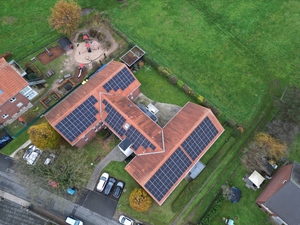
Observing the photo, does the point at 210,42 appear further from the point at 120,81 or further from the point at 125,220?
the point at 125,220

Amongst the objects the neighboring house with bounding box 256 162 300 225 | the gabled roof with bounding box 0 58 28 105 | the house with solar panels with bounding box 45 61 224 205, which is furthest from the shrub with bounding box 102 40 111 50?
the neighboring house with bounding box 256 162 300 225

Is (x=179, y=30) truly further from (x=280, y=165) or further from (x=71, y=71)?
(x=280, y=165)

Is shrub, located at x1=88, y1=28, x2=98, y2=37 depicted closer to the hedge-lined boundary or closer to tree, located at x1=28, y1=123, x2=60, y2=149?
the hedge-lined boundary

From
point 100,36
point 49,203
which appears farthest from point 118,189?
point 100,36

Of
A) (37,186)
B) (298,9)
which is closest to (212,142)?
(37,186)

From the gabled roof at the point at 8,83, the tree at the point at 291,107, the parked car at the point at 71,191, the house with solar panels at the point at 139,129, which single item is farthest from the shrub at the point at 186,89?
the gabled roof at the point at 8,83
